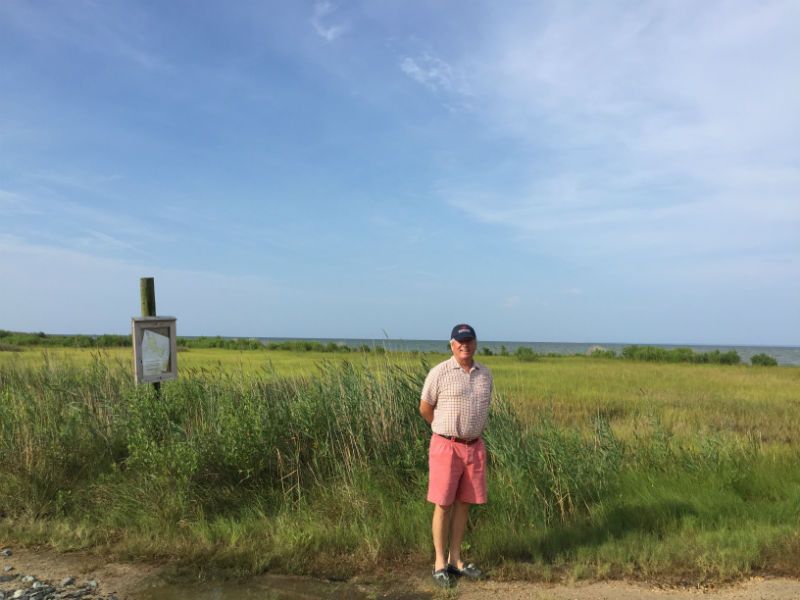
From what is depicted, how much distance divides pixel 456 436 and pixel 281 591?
6.14ft

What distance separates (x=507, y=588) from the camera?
174 inches

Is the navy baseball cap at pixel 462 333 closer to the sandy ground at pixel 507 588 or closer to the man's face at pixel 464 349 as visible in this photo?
the man's face at pixel 464 349

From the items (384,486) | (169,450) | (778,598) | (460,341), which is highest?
(460,341)

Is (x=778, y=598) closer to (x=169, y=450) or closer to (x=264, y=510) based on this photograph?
(x=264, y=510)

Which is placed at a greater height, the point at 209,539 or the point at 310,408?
the point at 310,408

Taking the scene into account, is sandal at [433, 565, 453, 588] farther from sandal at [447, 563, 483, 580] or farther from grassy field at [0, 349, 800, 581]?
grassy field at [0, 349, 800, 581]

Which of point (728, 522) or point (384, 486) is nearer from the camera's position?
point (728, 522)

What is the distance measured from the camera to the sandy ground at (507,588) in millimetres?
4246

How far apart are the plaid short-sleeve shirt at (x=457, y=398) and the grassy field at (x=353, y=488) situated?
4.54 feet

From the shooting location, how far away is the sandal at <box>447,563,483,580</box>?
451 cm

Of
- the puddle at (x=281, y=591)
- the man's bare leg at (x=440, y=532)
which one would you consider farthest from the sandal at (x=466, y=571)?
the puddle at (x=281, y=591)

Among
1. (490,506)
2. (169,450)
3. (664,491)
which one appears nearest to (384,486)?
(490,506)

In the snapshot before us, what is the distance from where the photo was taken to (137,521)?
550 cm

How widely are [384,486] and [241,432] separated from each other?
65.7 inches
